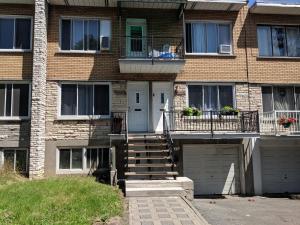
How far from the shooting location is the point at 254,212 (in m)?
11.5

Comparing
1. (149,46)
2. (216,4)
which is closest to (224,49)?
(216,4)

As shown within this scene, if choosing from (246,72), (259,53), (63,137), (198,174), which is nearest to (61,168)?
(63,137)

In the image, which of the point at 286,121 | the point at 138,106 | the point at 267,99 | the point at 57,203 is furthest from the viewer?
the point at 267,99

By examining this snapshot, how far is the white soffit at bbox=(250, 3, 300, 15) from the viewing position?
17.4 m

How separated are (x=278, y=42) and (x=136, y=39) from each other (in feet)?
23.1

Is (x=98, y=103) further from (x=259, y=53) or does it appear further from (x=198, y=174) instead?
(x=259, y=53)

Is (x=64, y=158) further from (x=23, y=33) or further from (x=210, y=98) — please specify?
(x=210, y=98)

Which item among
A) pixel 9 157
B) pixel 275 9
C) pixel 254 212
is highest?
pixel 275 9

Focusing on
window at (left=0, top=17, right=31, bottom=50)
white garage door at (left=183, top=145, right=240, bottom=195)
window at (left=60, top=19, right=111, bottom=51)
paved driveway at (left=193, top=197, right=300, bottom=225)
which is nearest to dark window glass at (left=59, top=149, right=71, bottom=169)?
window at (left=60, top=19, right=111, bottom=51)

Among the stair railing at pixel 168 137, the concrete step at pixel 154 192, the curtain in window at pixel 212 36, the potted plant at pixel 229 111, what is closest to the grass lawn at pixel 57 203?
the concrete step at pixel 154 192

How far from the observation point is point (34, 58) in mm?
15727

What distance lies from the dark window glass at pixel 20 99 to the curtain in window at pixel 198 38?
7938mm

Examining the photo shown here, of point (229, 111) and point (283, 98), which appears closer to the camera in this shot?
point (229, 111)

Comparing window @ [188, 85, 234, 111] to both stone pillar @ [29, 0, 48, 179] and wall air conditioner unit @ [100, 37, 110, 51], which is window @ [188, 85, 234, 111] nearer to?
wall air conditioner unit @ [100, 37, 110, 51]
